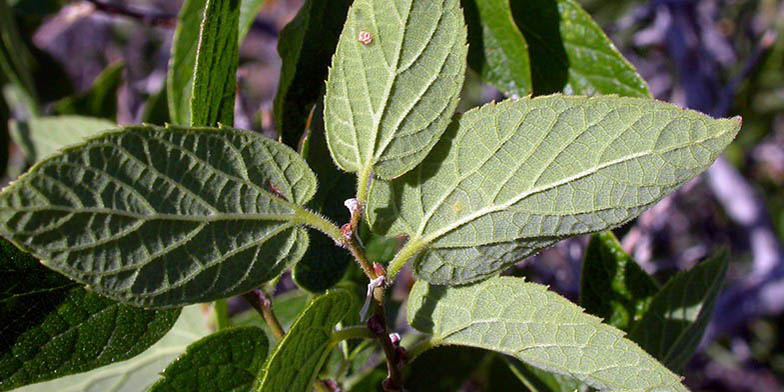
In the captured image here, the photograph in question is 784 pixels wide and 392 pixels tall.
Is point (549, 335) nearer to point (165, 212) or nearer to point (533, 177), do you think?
point (533, 177)

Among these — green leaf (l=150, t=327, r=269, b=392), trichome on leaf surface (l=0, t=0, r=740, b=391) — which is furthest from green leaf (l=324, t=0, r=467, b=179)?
green leaf (l=150, t=327, r=269, b=392)

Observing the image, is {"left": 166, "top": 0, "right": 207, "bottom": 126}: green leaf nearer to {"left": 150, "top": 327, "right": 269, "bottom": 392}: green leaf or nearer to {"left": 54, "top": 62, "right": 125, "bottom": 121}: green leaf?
{"left": 150, "top": 327, "right": 269, "bottom": 392}: green leaf

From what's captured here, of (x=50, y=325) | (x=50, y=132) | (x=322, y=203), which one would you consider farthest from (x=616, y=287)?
(x=50, y=132)

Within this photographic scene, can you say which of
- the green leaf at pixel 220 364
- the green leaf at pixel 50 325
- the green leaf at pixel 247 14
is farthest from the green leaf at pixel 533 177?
the green leaf at pixel 247 14

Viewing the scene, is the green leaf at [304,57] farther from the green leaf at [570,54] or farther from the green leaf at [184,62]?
the green leaf at [570,54]

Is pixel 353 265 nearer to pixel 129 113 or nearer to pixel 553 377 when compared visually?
pixel 553 377

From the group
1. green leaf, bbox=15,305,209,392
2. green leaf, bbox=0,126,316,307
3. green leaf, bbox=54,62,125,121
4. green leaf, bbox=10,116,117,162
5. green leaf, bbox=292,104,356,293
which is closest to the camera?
green leaf, bbox=0,126,316,307

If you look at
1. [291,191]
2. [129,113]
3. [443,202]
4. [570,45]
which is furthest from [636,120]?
[129,113]
